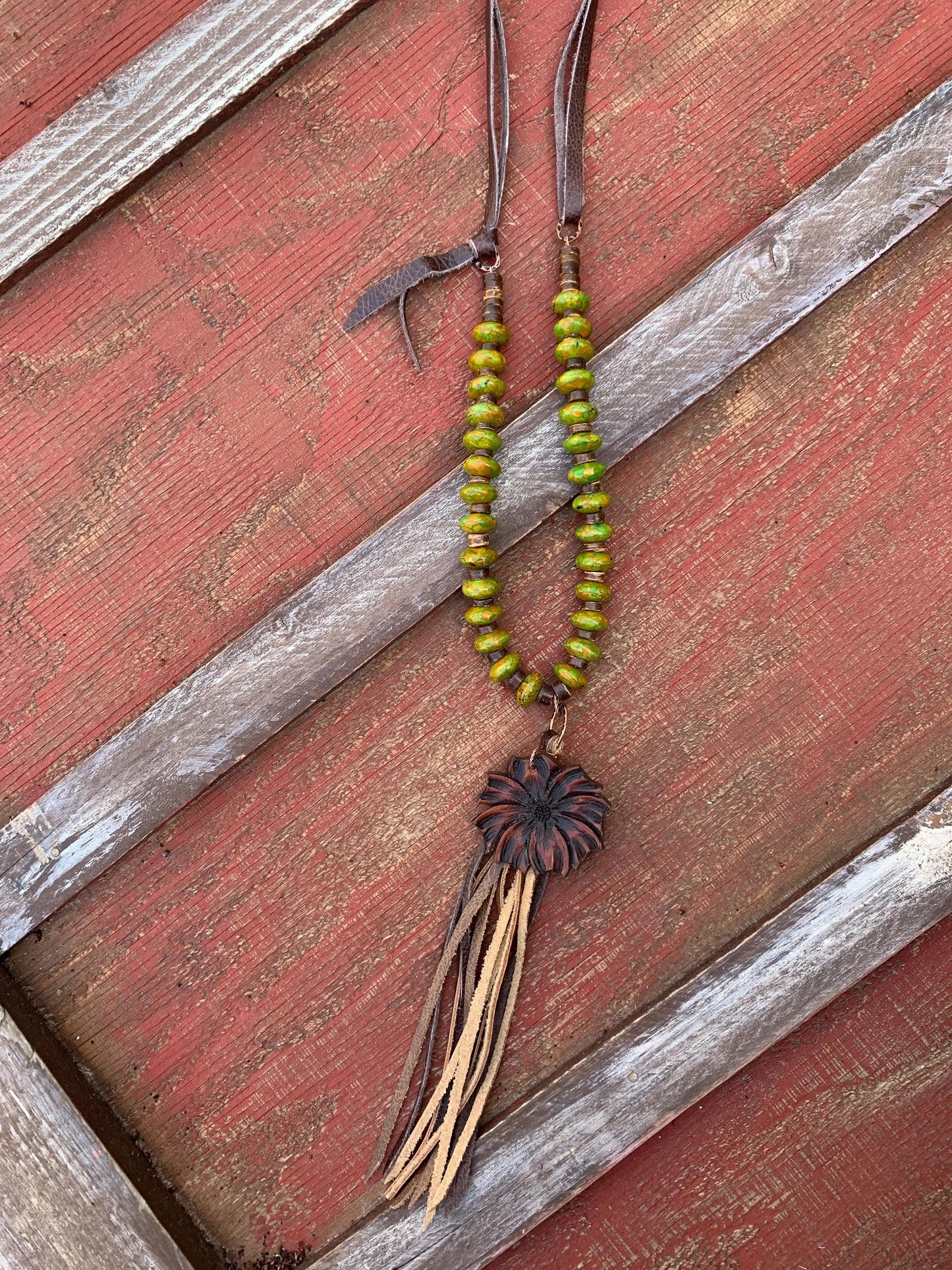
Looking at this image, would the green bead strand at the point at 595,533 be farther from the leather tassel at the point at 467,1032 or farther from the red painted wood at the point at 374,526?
the leather tassel at the point at 467,1032

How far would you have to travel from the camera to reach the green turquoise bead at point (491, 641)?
152cm

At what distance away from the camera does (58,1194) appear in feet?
4.73

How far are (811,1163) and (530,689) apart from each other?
98 centimetres

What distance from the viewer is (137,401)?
1.59 m

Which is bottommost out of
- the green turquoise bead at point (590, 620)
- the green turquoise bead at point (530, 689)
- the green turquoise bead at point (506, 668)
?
the green turquoise bead at point (530, 689)

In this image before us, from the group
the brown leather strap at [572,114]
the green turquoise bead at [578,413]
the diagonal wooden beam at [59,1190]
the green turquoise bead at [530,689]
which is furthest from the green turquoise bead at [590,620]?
→ the diagonal wooden beam at [59,1190]

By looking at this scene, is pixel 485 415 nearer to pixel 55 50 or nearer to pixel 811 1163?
pixel 55 50

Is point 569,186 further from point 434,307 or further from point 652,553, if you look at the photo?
point 652,553

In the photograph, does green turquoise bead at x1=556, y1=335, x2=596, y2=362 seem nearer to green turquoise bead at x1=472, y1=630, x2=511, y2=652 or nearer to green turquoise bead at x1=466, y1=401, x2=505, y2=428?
green turquoise bead at x1=466, y1=401, x2=505, y2=428

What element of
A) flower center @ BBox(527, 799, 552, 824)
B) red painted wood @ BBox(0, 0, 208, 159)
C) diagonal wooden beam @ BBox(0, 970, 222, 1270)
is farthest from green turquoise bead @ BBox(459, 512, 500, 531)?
diagonal wooden beam @ BBox(0, 970, 222, 1270)

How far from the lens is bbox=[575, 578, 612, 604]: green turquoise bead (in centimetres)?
152

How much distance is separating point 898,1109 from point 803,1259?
1.02 feet

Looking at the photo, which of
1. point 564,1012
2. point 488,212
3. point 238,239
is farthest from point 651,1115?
point 238,239

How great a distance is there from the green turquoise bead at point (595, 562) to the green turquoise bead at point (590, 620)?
74 mm
